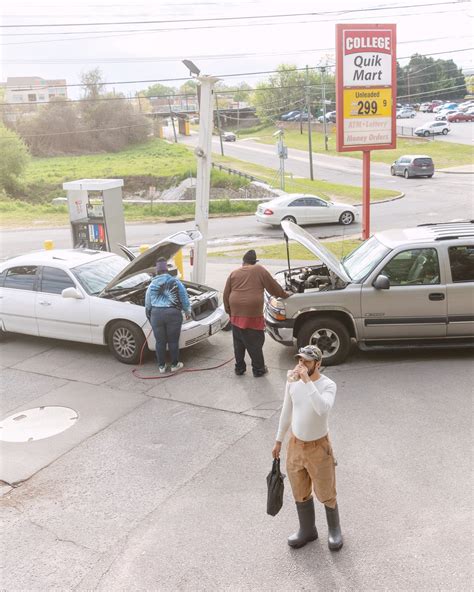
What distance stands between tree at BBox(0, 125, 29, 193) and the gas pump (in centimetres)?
3498

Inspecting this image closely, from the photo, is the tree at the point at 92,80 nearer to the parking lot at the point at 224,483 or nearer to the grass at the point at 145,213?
the grass at the point at 145,213

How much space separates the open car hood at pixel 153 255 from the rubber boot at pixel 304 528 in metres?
5.00

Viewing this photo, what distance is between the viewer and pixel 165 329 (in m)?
8.02

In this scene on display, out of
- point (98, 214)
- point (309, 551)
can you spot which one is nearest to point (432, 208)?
point (98, 214)

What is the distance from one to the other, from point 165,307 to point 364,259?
288cm

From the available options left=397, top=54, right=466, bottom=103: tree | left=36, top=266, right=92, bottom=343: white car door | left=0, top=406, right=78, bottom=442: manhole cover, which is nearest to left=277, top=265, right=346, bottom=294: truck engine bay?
left=36, top=266, right=92, bottom=343: white car door

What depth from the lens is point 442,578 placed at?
4012 millimetres

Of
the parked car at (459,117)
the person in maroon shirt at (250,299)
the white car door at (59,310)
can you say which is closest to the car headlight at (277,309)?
the person in maroon shirt at (250,299)

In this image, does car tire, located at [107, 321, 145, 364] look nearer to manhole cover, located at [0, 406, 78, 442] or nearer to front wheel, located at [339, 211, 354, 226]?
manhole cover, located at [0, 406, 78, 442]

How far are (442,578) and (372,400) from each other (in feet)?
9.96

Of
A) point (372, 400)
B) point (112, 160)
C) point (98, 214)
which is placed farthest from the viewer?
point (112, 160)

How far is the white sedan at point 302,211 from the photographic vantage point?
24.1m

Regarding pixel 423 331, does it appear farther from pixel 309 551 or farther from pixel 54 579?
pixel 54 579

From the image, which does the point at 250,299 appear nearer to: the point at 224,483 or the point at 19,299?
the point at 224,483
